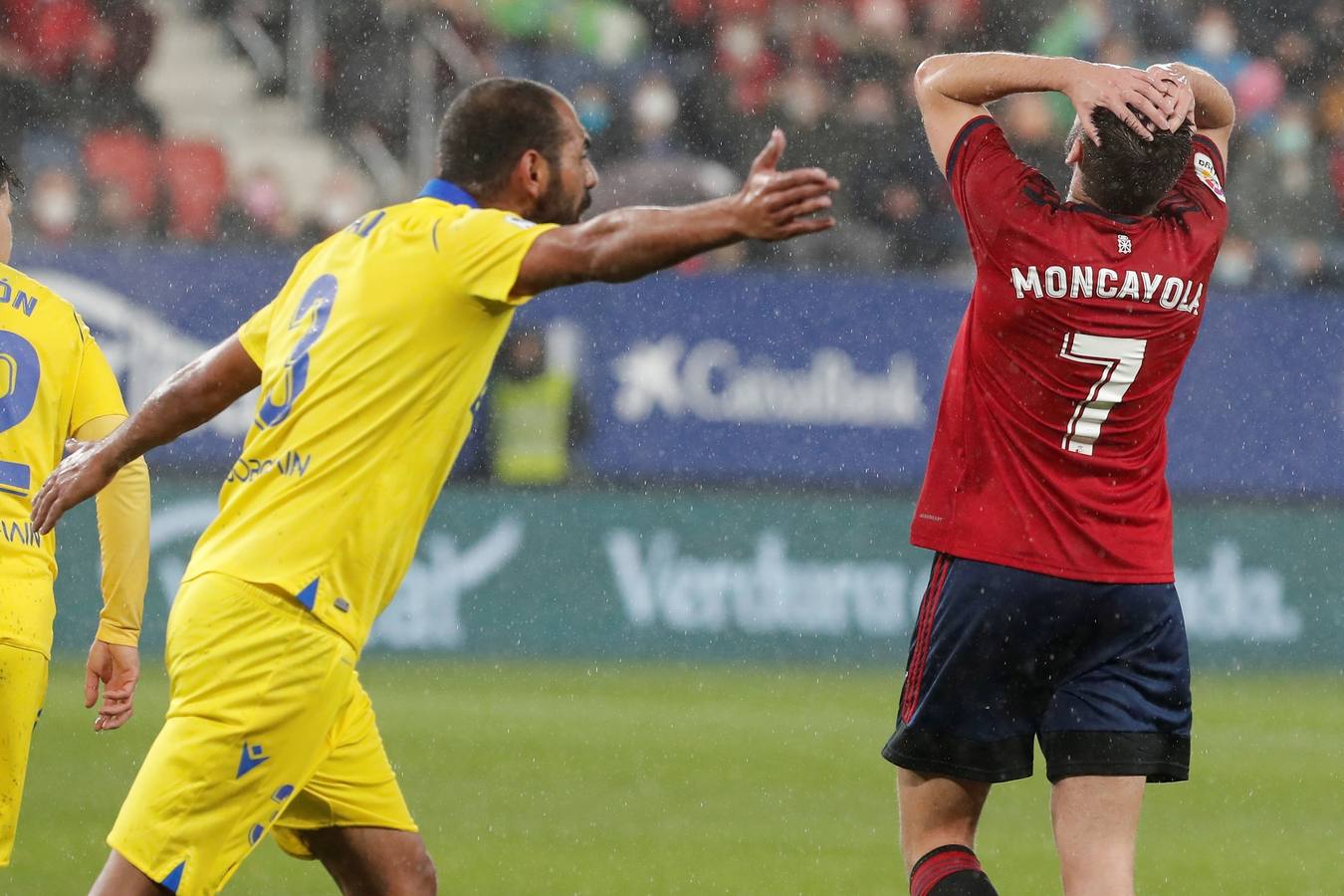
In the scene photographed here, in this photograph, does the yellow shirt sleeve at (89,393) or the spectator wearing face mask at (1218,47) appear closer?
the yellow shirt sleeve at (89,393)

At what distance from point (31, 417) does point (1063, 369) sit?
2.27 meters

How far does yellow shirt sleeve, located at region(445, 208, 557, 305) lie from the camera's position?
3.41m

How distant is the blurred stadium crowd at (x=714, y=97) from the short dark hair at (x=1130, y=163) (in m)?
9.34

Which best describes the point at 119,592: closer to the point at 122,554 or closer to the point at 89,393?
the point at 122,554

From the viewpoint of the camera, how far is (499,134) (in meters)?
3.71

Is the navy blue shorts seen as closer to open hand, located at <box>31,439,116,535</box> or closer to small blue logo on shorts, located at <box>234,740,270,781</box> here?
small blue logo on shorts, located at <box>234,740,270,781</box>

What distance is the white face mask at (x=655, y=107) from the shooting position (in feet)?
45.6

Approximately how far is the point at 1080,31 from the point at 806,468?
5.09 m

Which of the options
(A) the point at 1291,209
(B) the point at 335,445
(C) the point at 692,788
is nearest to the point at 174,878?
(B) the point at 335,445

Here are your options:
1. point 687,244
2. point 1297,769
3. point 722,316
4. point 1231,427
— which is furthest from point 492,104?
point 1231,427

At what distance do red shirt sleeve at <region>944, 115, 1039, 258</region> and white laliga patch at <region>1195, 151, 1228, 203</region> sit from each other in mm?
402

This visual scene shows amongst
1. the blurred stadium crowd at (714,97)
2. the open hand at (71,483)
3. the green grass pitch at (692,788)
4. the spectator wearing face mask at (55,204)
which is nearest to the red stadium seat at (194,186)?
the blurred stadium crowd at (714,97)

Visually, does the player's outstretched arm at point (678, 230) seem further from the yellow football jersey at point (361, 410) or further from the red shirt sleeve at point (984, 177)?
the red shirt sleeve at point (984, 177)

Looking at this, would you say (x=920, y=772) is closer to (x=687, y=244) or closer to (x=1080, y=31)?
(x=687, y=244)
